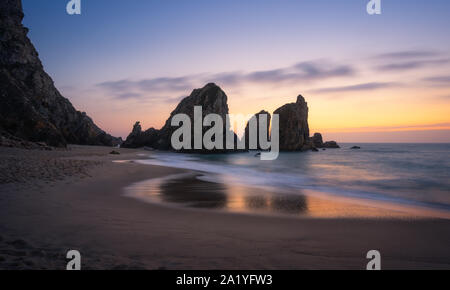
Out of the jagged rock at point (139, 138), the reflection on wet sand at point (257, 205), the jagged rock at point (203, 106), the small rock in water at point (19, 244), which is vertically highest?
the jagged rock at point (203, 106)

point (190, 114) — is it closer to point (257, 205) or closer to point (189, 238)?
point (257, 205)

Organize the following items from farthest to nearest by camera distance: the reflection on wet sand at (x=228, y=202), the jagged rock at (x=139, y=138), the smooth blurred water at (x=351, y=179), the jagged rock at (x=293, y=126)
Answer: the jagged rock at (x=293, y=126)
the jagged rock at (x=139, y=138)
the smooth blurred water at (x=351, y=179)
the reflection on wet sand at (x=228, y=202)

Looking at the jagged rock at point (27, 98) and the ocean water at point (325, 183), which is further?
the jagged rock at point (27, 98)

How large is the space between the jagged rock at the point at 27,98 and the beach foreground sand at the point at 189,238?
2940 cm

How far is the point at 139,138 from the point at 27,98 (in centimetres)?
4948

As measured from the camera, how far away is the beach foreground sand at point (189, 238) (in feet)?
13.8

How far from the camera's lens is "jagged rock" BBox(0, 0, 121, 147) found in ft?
104

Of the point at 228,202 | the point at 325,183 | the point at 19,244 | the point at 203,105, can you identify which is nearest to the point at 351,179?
the point at 325,183

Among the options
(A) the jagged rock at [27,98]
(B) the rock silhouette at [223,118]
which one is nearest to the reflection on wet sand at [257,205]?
(A) the jagged rock at [27,98]

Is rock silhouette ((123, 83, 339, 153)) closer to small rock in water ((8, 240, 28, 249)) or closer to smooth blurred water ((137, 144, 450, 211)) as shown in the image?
smooth blurred water ((137, 144, 450, 211))

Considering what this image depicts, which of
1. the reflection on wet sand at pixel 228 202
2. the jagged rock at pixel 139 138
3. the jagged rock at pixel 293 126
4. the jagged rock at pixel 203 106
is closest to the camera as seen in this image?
the reflection on wet sand at pixel 228 202

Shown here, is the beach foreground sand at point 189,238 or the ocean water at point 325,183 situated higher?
the beach foreground sand at point 189,238

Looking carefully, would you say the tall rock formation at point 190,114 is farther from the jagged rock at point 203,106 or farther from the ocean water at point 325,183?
the ocean water at point 325,183
